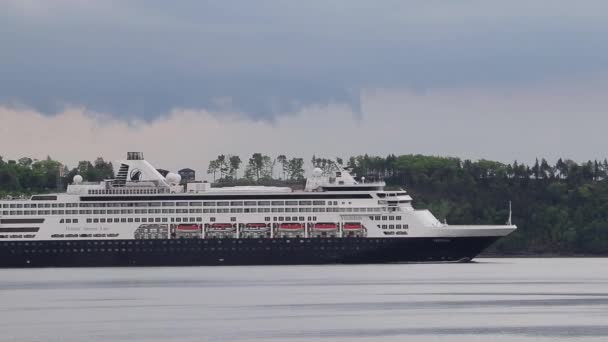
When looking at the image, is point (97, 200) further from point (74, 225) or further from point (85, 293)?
point (85, 293)

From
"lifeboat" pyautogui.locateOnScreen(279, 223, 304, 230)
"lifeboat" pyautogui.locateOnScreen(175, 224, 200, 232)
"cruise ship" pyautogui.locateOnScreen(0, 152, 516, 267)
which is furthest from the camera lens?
"lifeboat" pyautogui.locateOnScreen(175, 224, 200, 232)

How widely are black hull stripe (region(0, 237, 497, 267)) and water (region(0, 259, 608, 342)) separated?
358cm

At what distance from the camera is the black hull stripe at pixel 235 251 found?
394 feet

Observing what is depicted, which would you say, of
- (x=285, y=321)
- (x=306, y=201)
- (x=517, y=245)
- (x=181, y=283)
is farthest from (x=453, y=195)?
(x=285, y=321)

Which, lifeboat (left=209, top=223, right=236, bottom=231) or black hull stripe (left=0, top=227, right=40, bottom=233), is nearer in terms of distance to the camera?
lifeboat (left=209, top=223, right=236, bottom=231)

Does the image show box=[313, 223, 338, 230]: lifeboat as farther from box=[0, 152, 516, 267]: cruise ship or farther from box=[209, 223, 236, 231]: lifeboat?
box=[209, 223, 236, 231]: lifeboat

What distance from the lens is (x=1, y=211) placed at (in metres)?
125

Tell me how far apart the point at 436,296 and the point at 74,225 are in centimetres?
4490

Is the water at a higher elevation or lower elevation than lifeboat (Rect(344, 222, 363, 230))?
lower

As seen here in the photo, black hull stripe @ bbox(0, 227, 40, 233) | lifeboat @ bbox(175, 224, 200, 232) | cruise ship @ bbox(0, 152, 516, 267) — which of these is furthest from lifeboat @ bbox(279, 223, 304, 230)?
black hull stripe @ bbox(0, 227, 40, 233)

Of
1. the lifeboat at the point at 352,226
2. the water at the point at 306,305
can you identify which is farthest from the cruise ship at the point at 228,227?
the water at the point at 306,305

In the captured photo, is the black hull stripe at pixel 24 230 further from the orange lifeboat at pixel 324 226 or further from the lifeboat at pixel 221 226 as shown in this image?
the orange lifeboat at pixel 324 226

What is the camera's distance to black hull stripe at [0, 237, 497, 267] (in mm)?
120062

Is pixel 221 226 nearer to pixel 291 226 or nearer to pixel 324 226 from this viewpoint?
pixel 291 226
